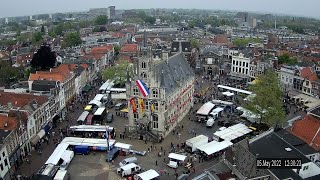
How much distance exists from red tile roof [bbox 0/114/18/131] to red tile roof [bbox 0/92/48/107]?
276 inches

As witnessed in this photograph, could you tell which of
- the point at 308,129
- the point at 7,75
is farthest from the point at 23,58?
the point at 308,129

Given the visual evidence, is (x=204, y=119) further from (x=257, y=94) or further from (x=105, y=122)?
(x=105, y=122)

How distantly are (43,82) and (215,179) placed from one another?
4822cm

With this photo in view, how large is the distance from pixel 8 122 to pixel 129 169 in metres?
22.0

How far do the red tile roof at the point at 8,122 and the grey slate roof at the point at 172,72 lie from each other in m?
25.8

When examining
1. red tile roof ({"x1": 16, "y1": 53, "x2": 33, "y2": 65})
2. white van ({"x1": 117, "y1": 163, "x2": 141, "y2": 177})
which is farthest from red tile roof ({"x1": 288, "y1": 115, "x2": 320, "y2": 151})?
red tile roof ({"x1": 16, "y1": 53, "x2": 33, "y2": 65})

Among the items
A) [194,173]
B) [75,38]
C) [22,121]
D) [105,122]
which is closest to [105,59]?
[75,38]

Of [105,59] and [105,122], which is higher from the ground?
[105,59]

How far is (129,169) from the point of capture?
169ft

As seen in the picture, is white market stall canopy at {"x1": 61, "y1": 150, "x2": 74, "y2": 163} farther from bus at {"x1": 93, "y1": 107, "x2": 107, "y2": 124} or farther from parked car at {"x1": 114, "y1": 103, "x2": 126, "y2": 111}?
parked car at {"x1": 114, "y1": 103, "x2": 126, "y2": 111}

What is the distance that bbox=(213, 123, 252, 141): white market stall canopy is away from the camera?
61.1 m

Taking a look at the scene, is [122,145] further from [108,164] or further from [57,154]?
[57,154]

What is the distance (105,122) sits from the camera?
73188 mm

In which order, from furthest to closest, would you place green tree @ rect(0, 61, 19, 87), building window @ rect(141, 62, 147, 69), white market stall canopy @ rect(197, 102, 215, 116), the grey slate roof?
green tree @ rect(0, 61, 19, 87) < white market stall canopy @ rect(197, 102, 215, 116) < the grey slate roof < building window @ rect(141, 62, 147, 69)
